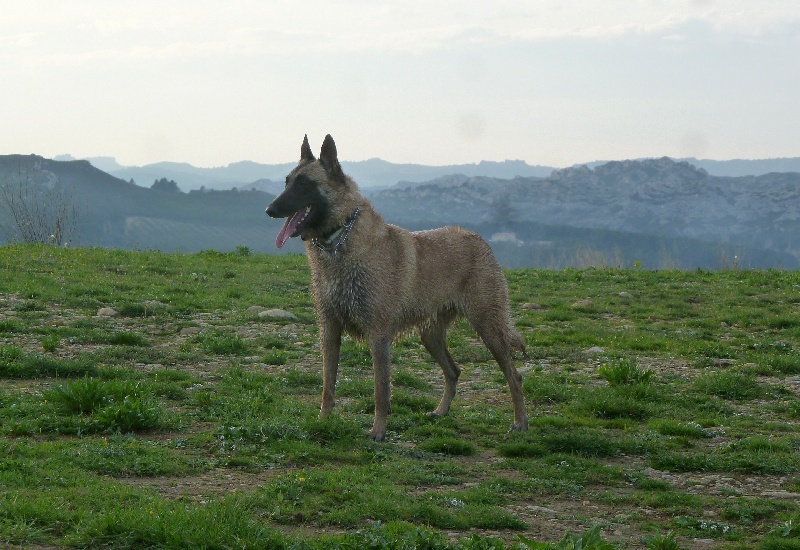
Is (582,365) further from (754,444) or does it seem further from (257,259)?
(257,259)

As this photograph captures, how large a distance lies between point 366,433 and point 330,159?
2668 mm

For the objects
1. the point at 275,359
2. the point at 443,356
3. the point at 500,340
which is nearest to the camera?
the point at 500,340

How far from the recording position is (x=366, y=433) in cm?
873

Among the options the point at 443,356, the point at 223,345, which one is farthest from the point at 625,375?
the point at 223,345

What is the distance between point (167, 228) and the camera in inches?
4550

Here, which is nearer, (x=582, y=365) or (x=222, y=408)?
(x=222, y=408)

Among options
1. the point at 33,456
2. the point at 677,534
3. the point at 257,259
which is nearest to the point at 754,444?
the point at 677,534

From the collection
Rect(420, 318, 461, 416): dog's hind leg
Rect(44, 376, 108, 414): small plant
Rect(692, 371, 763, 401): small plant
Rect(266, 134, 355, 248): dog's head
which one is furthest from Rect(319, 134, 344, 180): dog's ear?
Rect(692, 371, 763, 401): small plant

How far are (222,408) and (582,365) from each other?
5586 millimetres

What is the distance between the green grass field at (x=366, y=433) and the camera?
19.8ft

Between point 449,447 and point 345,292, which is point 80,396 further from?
point 449,447

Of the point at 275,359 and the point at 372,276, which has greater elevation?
the point at 372,276

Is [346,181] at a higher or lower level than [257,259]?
higher

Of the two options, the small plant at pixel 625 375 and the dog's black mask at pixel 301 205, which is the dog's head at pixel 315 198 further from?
the small plant at pixel 625 375
